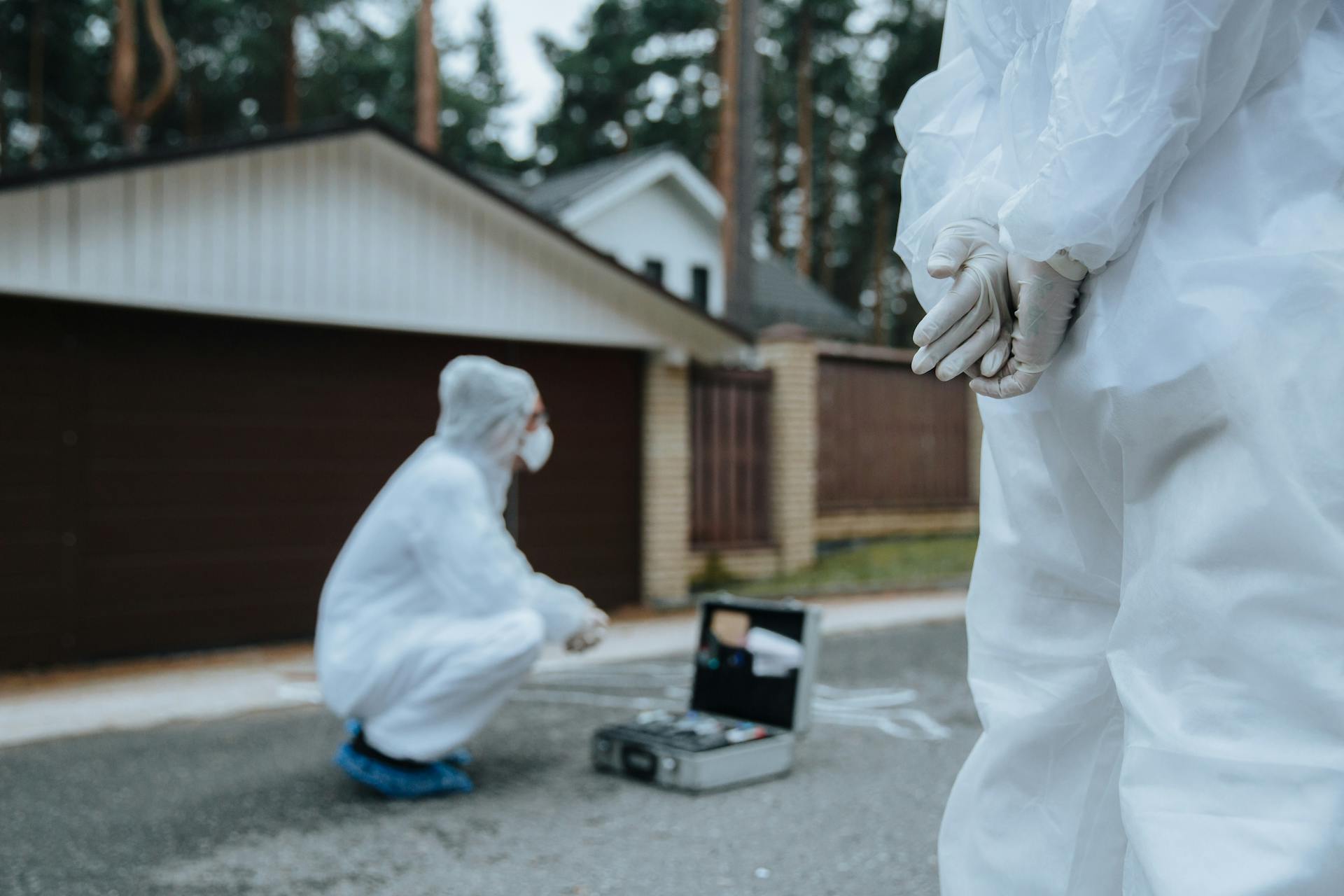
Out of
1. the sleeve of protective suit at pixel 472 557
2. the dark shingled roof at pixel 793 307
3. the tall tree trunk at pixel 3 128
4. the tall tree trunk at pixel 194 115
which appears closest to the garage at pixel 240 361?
the sleeve of protective suit at pixel 472 557

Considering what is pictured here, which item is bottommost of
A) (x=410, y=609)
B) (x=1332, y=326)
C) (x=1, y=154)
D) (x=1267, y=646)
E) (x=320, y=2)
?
(x=410, y=609)

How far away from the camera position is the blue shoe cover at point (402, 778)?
13.9 ft

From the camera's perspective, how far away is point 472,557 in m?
4.16

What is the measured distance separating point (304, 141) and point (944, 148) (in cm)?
681

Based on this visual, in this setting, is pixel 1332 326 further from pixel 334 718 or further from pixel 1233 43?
pixel 334 718

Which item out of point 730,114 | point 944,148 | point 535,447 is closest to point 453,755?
point 535,447

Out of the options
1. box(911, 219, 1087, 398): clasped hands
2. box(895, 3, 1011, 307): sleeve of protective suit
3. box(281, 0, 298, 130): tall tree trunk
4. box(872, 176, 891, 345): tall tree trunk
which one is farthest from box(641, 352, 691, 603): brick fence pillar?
box(872, 176, 891, 345): tall tree trunk

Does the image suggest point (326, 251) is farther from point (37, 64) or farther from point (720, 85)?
point (720, 85)

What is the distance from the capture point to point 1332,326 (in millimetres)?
1374

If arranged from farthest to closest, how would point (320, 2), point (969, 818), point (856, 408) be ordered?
point (320, 2), point (856, 408), point (969, 818)

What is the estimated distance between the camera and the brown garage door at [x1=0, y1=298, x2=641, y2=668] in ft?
23.4

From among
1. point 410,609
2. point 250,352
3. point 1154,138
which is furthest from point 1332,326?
point 250,352

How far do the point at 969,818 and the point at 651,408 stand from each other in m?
8.29

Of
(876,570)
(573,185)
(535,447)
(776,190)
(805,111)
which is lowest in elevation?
(876,570)
